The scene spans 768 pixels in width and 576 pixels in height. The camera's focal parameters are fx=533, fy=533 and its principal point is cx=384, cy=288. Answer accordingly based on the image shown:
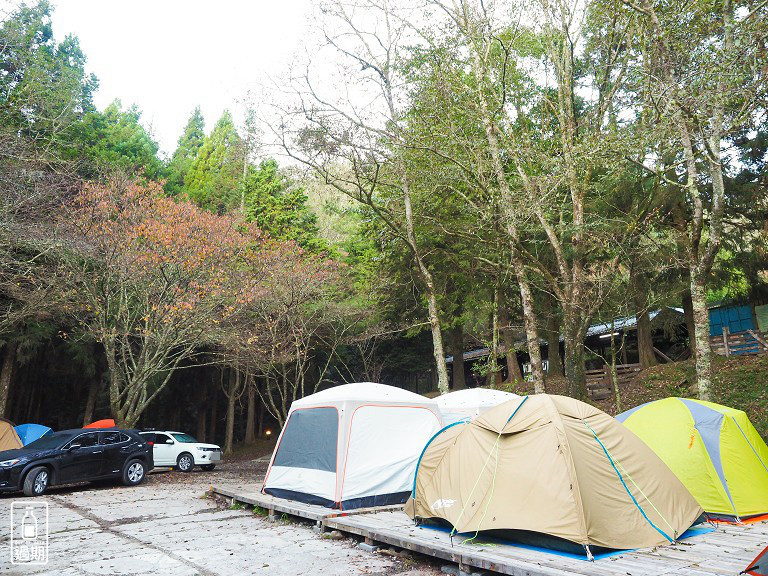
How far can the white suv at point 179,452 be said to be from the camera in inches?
689

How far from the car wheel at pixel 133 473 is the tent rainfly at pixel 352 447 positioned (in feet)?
17.9

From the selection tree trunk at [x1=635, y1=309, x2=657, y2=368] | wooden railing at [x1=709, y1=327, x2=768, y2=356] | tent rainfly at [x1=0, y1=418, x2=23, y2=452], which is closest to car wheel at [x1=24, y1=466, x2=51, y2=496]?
tent rainfly at [x1=0, y1=418, x2=23, y2=452]

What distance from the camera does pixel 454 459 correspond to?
6668 millimetres

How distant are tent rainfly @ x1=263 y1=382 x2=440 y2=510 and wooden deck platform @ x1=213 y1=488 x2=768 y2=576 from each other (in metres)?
1.14

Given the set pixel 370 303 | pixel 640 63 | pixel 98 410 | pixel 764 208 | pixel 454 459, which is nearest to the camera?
pixel 454 459

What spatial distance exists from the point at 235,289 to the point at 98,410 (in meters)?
12.7

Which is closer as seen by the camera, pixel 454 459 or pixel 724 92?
pixel 454 459

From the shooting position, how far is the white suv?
57.4 ft

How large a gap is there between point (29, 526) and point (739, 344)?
69.1ft

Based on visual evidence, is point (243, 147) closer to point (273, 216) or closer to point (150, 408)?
point (273, 216)

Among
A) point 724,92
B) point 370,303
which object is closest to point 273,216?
point 370,303

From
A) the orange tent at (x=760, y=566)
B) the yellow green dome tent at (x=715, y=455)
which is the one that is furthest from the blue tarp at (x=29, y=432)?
the orange tent at (x=760, y=566)

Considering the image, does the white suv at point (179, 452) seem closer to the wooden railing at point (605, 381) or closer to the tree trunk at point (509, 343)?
the tree trunk at point (509, 343)

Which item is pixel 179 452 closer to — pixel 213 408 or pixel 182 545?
pixel 213 408
